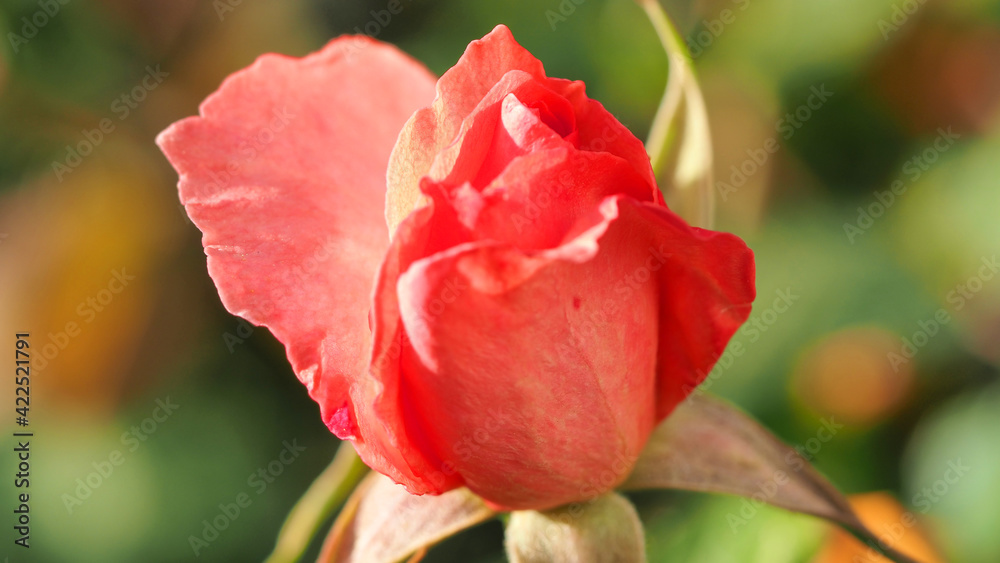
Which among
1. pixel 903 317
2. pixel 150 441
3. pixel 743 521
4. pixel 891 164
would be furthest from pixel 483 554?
pixel 891 164

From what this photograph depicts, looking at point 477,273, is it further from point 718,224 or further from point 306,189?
point 718,224

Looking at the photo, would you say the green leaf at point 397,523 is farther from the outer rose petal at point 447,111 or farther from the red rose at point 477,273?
the outer rose petal at point 447,111

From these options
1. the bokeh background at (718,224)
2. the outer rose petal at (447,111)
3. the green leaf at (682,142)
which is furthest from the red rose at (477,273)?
the bokeh background at (718,224)

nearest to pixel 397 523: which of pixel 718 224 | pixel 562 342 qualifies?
pixel 562 342

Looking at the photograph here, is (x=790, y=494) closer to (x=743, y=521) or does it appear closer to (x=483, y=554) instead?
(x=743, y=521)

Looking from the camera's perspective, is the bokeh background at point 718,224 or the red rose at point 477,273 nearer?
the red rose at point 477,273

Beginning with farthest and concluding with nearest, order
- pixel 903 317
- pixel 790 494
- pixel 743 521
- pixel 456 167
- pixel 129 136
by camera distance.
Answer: pixel 129 136
pixel 903 317
pixel 743 521
pixel 790 494
pixel 456 167

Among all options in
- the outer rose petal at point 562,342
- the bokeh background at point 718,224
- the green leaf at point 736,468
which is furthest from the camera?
the bokeh background at point 718,224
